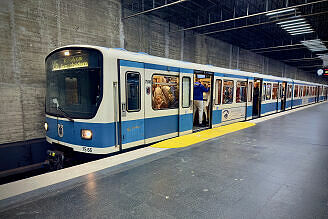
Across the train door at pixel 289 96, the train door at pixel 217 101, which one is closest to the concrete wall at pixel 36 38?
the train door at pixel 217 101

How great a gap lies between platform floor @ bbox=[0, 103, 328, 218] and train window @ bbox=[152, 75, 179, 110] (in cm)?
147

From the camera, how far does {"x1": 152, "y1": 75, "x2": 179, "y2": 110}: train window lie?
5418mm

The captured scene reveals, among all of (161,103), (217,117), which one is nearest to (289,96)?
(217,117)

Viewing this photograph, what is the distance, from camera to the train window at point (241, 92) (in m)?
9.30

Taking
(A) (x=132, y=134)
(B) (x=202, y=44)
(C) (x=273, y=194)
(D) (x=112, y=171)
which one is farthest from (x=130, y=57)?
(B) (x=202, y=44)

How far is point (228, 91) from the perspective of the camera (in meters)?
8.62

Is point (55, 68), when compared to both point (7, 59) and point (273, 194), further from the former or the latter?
point (273, 194)

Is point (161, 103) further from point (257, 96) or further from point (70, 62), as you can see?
point (257, 96)

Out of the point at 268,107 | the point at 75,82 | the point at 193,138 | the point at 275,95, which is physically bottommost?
the point at 193,138

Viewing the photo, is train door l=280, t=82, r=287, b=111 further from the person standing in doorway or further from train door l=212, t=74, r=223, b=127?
the person standing in doorway

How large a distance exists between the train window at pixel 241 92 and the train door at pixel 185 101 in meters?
3.75

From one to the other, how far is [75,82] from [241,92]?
7799mm

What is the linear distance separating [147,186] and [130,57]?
2.95 meters

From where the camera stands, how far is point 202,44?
14.9 meters
